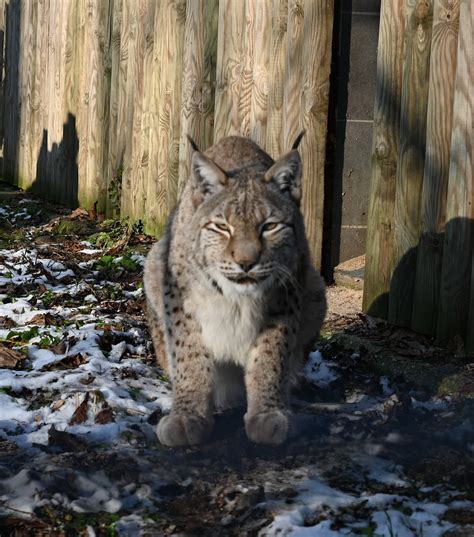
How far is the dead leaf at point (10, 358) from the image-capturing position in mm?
4895

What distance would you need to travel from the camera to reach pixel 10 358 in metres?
4.95

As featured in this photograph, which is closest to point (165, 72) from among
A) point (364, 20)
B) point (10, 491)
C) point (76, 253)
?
point (76, 253)

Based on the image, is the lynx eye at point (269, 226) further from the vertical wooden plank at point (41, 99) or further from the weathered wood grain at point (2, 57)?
the weathered wood grain at point (2, 57)

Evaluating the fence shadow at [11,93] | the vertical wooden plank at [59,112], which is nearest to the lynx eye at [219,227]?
the vertical wooden plank at [59,112]

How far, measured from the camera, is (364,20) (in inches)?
249

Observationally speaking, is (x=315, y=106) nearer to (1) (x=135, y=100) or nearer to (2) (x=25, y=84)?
(1) (x=135, y=100)

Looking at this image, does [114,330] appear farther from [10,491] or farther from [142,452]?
[10,491]

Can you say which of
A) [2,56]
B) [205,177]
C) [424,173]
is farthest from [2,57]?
[205,177]

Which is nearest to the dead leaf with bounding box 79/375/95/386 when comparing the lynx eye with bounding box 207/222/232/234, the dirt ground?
the dirt ground

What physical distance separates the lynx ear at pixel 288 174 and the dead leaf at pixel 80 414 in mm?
1202

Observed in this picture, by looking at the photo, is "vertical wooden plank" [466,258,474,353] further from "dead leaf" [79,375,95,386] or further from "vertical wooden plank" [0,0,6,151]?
"vertical wooden plank" [0,0,6,151]

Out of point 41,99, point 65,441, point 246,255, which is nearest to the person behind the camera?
point 65,441

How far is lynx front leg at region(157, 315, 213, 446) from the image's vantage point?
4.21 meters

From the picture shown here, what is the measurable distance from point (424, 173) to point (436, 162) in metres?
0.11
